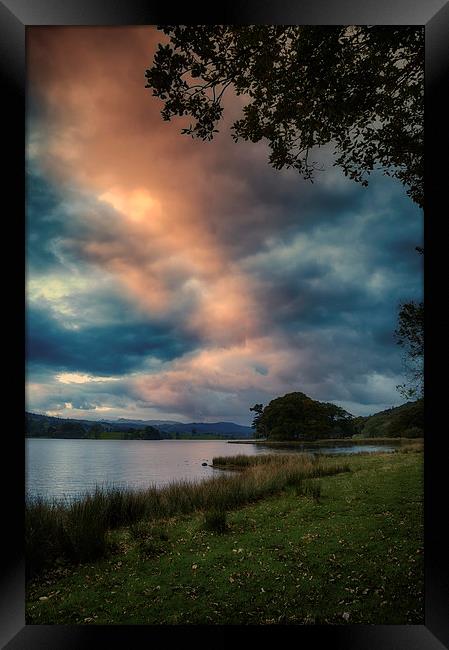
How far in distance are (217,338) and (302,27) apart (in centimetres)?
253

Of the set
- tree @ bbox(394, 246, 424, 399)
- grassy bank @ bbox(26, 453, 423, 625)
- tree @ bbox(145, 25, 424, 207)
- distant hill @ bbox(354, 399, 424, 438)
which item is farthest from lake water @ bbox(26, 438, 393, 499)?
tree @ bbox(145, 25, 424, 207)

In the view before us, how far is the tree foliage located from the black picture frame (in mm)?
2036

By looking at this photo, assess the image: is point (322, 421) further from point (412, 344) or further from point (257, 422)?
point (412, 344)

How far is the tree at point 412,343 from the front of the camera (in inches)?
146

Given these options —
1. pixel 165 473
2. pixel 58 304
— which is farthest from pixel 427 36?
pixel 165 473

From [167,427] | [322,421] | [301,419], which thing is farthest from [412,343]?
[167,427]

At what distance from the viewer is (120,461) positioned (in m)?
4.59

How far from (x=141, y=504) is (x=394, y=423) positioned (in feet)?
8.70

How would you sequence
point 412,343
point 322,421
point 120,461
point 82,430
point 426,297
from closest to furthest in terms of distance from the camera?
point 426,297 → point 412,343 → point 82,430 → point 322,421 → point 120,461

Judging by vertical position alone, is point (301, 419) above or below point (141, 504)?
above

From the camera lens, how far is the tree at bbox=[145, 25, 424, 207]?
284 centimetres

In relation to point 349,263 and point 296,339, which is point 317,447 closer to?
point 296,339

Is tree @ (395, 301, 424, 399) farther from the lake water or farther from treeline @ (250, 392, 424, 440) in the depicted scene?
the lake water

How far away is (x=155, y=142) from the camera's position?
3.58 metres
